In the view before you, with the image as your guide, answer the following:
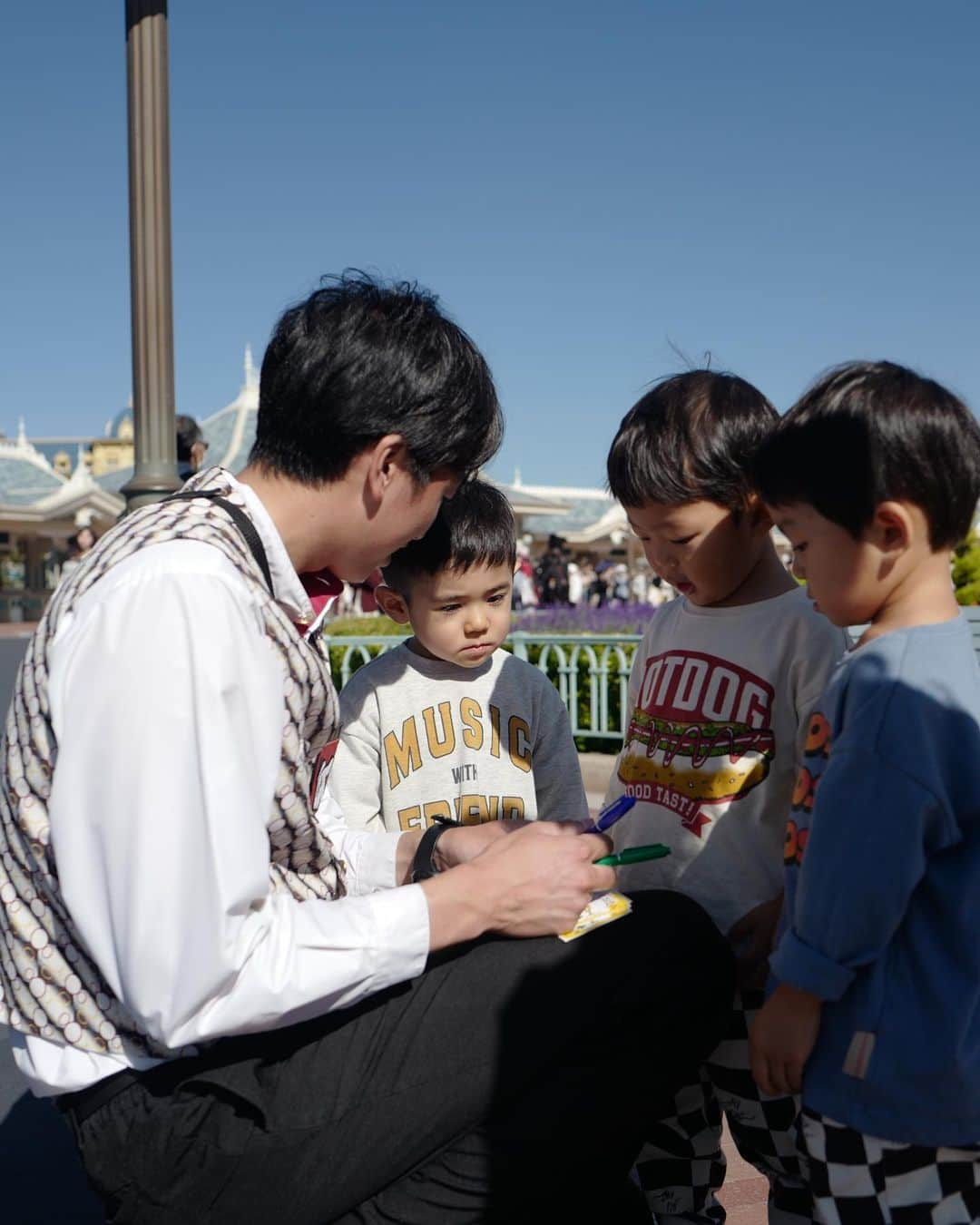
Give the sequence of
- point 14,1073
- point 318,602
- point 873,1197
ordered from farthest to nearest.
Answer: point 14,1073, point 318,602, point 873,1197

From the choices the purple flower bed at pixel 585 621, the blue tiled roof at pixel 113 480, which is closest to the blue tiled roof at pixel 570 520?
the blue tiled roof at pixel 113 480

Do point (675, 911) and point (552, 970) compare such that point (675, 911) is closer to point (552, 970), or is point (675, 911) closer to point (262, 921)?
point (552, 970)

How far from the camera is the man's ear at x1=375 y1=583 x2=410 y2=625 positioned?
2.34m

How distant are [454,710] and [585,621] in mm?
5700

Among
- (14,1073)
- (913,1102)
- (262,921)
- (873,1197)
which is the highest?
(262,921)

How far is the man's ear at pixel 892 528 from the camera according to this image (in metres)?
1.46

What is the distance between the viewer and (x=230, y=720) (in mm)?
1370

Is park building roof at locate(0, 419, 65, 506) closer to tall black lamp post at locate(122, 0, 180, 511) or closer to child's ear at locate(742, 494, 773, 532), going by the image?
tall black lamp post at locate(122, 0, 180, 511)

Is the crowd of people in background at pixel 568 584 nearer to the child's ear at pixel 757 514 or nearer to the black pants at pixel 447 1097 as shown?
the child's ear at pixel 757 514

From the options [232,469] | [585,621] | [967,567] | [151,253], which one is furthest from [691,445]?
[232,469]

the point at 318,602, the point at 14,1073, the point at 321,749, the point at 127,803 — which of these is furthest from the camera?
the point at 14,1073

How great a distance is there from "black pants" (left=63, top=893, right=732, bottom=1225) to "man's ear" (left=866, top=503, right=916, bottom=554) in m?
0.59

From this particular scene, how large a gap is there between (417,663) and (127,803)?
3.66 feet

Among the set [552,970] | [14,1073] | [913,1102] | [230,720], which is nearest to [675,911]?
[552,970]
